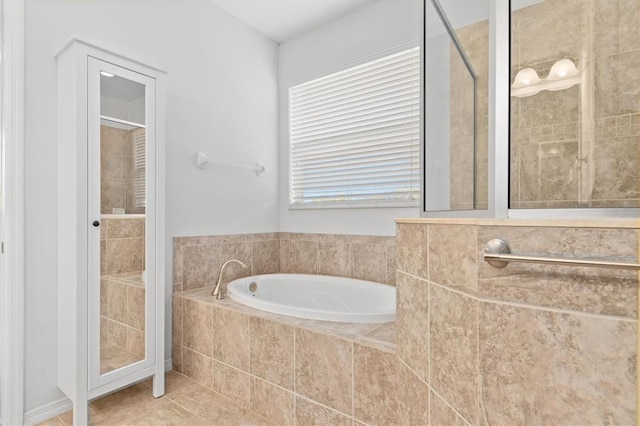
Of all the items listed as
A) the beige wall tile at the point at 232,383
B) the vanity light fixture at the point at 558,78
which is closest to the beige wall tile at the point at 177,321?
the beige wall tile at the point at 232,383

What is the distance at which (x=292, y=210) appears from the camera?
3.08m

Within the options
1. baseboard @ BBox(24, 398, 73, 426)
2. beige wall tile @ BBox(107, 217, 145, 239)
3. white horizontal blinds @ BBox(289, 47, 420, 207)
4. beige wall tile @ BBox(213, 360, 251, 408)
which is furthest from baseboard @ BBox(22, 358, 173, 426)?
white horizontal blinds @ BBox(289, 47, 420, 207)

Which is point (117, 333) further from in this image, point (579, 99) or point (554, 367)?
point (579, 99)

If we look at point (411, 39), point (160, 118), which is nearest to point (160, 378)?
point (160, 118)

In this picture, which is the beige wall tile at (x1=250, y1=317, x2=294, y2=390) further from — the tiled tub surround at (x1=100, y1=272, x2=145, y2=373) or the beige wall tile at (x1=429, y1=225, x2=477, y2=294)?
the beige wall tile at (x1=429, y1=225, x2=477, y2=294)

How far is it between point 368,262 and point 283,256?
2.89 ft

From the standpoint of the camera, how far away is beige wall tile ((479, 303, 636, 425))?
713 mm

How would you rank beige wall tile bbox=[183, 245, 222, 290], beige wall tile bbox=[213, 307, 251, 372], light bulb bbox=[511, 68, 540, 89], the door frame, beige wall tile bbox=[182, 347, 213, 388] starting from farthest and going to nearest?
1. beige wall tile bbox=[183, 245, 222, 290]
2. beige wall tile bbox=[182, 347, 213, 388]
3. beige wall tile bbox=[213, 307, 251, 372]
4. the door frame
5. light bulb bbox=[511, 68, 540, 89]

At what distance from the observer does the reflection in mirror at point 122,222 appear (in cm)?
170

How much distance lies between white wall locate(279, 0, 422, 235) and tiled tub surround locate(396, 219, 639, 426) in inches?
55.1

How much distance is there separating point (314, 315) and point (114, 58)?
169 centimetres

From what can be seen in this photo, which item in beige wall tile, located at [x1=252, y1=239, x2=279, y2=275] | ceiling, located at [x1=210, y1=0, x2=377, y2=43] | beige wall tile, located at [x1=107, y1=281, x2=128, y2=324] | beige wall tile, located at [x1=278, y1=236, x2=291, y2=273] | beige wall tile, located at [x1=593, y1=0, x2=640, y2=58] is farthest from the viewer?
beige wall tile, located at [x1=278, y1=236, x2=291, y2=273]

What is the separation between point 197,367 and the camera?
209 cm

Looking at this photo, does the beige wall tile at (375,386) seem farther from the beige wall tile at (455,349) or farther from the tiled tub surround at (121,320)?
the tiled tub surround at (121,320)
